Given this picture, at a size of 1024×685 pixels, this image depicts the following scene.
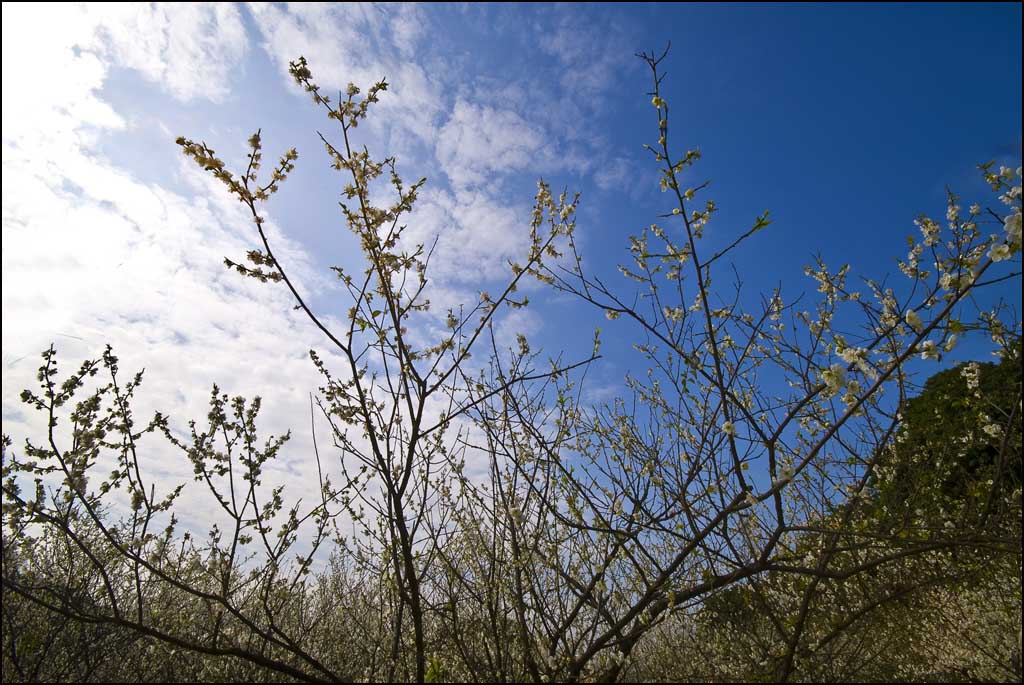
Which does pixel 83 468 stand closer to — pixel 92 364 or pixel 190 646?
pixel 92 364

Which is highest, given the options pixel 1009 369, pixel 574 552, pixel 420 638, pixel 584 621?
pixel 1009 369

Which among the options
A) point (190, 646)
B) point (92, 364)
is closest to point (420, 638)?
point (190, 646)

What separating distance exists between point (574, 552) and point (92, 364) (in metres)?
2.90

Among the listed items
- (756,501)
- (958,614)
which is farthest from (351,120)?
(958,614)

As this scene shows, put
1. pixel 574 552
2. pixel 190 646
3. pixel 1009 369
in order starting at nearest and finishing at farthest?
pixel 190 646, pixel 574 552, pixel 1009 369

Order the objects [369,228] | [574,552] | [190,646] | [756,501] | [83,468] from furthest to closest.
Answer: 1. [574,552]
2. [83,468]
3. [369,228]
4. [756,501]
5. [190,646]

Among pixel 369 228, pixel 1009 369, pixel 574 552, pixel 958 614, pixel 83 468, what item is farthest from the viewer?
pixel 1009 369

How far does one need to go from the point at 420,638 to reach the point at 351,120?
2.19 metres

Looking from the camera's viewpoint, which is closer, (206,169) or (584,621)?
(206,169)

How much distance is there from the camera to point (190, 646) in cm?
188

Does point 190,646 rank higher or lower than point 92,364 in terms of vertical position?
lower

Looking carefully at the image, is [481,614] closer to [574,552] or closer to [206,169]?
[574,552]

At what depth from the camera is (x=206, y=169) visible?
227 centimetres

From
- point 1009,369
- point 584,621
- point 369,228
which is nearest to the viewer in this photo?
point 369,228
